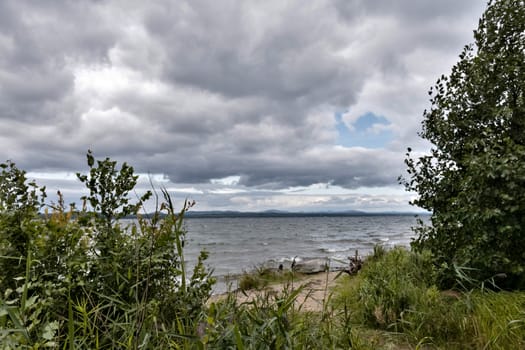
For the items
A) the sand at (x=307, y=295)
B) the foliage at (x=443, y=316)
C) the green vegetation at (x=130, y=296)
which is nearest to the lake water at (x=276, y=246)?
the sand at (x=307, y=295)

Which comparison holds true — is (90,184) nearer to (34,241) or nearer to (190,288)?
(34,241)

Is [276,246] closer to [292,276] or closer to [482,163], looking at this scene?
[482,163]

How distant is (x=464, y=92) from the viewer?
5891 millimetres

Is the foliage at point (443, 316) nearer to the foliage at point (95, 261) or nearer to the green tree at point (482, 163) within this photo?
the green tree at point (482, 163)

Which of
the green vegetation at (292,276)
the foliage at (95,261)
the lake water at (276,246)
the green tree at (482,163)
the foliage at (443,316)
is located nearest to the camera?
the green vegetation at (292,276)

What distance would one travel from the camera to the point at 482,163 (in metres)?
4.78

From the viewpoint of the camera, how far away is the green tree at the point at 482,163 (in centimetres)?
456

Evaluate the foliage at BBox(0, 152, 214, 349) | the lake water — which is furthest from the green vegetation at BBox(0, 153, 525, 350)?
the lake water

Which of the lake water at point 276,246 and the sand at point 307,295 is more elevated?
the sand at point 307,295

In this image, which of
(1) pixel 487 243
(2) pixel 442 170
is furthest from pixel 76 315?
(2) pixel 442 170

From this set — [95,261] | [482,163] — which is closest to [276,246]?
[482,163]

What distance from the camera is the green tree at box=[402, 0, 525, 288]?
4562 millimetres

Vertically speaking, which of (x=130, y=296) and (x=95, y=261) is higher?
(x=95, y=261)

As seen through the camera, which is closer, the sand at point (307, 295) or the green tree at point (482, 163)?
the sand at point (307, 295)
